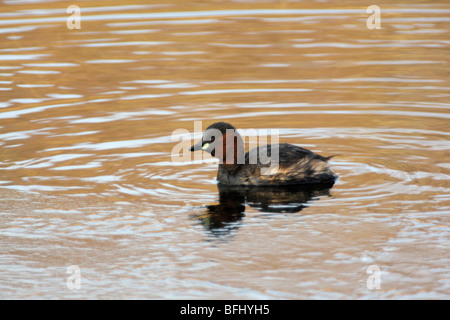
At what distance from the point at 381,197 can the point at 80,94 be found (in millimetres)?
7197

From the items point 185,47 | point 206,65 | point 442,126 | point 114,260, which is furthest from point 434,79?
point 114,260

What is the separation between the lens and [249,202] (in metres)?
8.98

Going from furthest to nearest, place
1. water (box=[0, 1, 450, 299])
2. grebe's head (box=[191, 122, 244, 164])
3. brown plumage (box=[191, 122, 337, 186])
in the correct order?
grebe's head (box=[191, 122, 244, 164]), brown plumage (box=[191, 122, 337, 186]), water (box=[0, 1, 450, 299])

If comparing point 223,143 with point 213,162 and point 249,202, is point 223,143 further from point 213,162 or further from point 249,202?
point 213,162

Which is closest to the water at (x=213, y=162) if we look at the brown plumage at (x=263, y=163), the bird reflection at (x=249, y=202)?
the bird reflection at (x=249, y=202)

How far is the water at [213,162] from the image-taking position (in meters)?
6.88

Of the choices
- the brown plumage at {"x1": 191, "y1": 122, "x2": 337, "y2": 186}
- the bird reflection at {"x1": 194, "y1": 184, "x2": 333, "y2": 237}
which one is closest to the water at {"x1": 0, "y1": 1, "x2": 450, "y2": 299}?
the bird reflection at {"x1": 194, "y1": 184, "x2": 333, "y2": 237}

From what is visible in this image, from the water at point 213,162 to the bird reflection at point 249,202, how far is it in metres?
0.04

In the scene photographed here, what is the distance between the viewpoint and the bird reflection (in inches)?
324

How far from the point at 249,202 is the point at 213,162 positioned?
6.58ft

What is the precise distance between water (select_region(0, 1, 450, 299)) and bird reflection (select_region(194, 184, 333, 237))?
0.04 metres

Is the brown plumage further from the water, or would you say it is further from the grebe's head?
the water

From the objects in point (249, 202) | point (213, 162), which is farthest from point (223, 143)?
point (213, 162)
